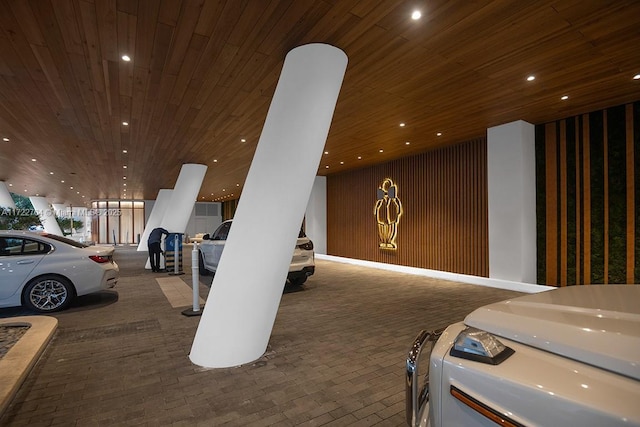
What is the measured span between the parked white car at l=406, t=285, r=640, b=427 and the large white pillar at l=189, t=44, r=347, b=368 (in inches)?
75.9

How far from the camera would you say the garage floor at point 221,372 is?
2.34m

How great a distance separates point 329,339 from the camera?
3846 mm

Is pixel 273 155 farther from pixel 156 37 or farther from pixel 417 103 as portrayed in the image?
pixel 417 103

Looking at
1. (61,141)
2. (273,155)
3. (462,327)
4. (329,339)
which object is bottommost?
(329,339)

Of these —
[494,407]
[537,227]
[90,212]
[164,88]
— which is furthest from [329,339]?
[90,212]

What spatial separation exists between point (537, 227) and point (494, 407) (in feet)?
24.3

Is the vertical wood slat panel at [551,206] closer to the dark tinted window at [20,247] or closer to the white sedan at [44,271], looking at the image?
the white sedan at [44,271]

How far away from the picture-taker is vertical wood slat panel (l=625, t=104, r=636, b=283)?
18.8 feet

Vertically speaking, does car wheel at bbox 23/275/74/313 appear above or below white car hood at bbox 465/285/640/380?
below

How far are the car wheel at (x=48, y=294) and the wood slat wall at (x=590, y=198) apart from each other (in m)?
9.18

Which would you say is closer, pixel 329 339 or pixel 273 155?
pixel 273 155

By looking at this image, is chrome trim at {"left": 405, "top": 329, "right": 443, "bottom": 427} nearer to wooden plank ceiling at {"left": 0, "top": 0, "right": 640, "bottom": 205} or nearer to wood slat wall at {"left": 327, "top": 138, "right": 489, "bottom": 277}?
wooden plank ceiling at {"left": 0, "top": 0, "right": 640, "bottom": 205}

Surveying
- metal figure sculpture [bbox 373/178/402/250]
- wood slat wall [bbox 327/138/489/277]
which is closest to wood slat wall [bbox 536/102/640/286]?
wood slat wall [bbox 327/138/489/277]

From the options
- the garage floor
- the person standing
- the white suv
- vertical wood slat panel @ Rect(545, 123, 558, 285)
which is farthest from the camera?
the person standing
